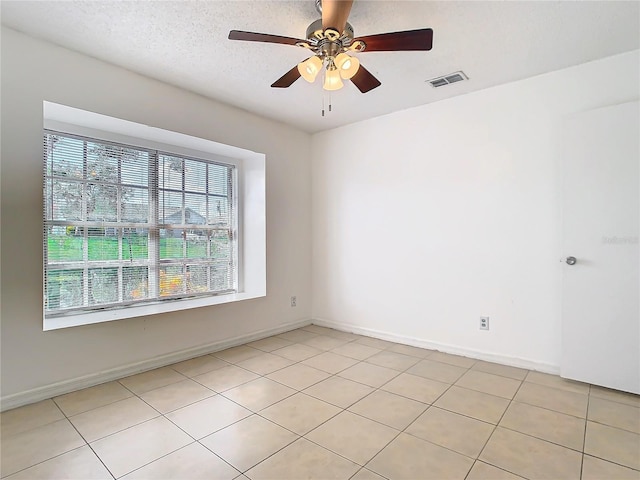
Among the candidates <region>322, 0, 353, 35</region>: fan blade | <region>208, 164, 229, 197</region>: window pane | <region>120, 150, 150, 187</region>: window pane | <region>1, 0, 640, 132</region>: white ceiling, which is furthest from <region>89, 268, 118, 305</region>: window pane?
<region>322, 0, 353, 35</region>: fan blade

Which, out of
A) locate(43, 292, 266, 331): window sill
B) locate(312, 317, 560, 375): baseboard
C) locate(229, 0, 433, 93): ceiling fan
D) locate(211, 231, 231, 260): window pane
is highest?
locate(229, 0, 433, 93): ceiling fan

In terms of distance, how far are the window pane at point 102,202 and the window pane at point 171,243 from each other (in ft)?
1.59

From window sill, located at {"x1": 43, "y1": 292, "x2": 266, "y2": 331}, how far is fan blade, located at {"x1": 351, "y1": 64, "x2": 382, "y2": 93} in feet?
8.04

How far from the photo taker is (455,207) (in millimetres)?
3357

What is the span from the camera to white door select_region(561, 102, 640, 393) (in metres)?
2.45

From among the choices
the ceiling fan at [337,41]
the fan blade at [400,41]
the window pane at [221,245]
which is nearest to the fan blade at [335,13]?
the ceiling fan at [337,41]

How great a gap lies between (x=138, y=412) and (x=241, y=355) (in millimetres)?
1209

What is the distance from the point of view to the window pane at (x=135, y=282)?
317 cm

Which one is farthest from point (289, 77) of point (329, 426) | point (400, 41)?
point (329, 426)

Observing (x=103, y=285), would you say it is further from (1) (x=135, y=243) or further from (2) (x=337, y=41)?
(2) (x=337, y=41)

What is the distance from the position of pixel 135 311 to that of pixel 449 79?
3421mm

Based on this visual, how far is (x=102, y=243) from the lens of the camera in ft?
9.87

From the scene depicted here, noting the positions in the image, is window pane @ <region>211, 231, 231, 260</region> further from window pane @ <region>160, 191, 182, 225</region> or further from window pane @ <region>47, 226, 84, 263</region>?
window pane @ <region>47, 226, 84, 263</region>

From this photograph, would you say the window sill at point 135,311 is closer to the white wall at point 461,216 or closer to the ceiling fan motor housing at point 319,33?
the white wall at point 461,216
